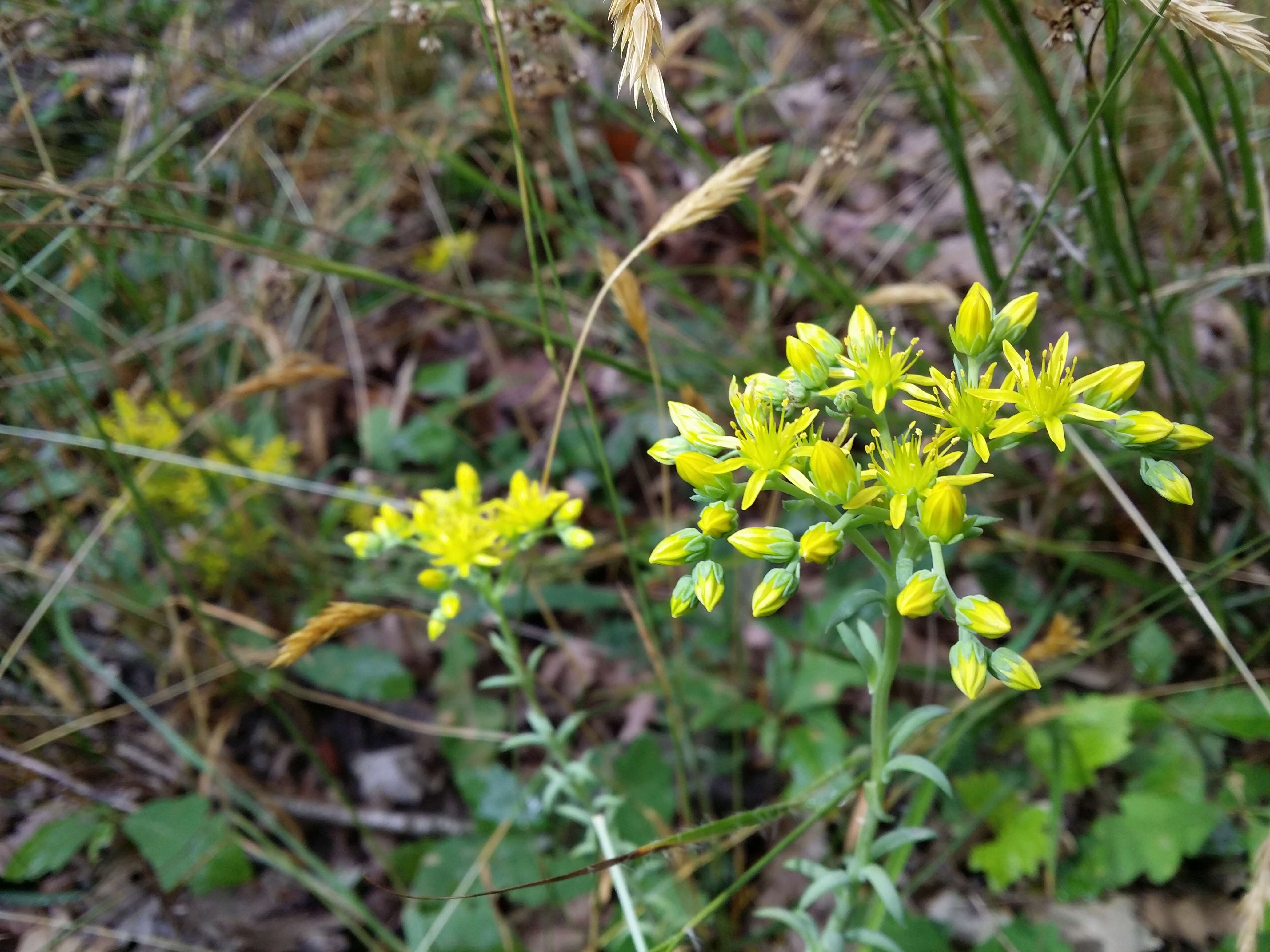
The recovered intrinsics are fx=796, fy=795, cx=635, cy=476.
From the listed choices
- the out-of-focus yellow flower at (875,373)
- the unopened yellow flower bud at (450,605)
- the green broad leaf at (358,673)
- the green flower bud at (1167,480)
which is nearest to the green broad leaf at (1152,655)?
the green flower bud at (1167,480)

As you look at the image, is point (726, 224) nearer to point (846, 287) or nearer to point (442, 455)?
point (846, 287)

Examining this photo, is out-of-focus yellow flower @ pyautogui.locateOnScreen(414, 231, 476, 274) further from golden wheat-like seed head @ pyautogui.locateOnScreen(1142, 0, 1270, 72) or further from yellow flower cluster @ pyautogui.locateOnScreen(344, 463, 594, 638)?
golden wheat-like seed head @ pyautogui.locateOnScreen(1142, 0, 1270, 72)

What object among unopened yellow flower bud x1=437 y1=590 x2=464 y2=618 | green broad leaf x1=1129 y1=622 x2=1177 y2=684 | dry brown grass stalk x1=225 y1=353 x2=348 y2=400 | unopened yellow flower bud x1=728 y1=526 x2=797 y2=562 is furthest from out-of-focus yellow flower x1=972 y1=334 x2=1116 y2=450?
dry brown grass stalk x1=225 y1=353 x2=348 y2=400

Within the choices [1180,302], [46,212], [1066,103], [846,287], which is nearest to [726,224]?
[846,287]

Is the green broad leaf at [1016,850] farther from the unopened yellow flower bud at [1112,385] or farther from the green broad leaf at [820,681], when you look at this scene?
the unopened yellow flower bud at [1112,385]

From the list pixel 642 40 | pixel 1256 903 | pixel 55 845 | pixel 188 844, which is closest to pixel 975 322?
pixel 642 40
